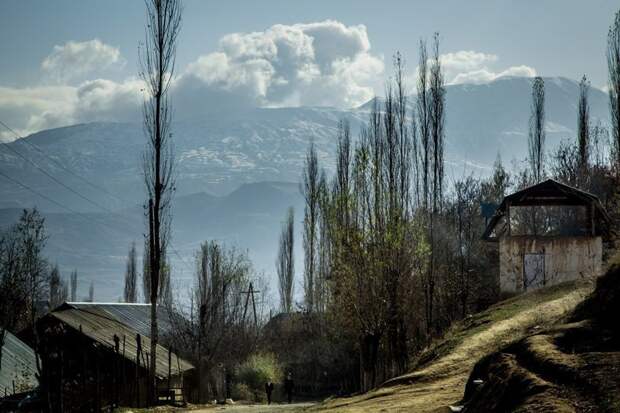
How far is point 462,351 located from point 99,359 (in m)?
19.0

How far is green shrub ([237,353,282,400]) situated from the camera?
171ft

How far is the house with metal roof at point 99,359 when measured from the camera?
2545 cm

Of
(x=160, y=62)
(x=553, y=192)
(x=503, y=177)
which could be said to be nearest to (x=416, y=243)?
(x=553, y=192)

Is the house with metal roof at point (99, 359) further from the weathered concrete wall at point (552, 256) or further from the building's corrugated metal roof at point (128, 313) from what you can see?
the weathered concrete wall at point (552, 256)

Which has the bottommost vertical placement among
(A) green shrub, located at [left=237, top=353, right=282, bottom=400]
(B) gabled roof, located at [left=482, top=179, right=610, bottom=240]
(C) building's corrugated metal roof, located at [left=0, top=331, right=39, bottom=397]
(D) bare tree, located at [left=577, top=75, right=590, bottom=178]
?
(A) green shrub, located at [left=237, top=353, right=282, bottom=400]

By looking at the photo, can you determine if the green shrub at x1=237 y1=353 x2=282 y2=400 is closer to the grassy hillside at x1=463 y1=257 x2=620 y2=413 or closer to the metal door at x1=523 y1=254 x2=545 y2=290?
the metal door at x1=523 y1=254 x2=545 y2=290

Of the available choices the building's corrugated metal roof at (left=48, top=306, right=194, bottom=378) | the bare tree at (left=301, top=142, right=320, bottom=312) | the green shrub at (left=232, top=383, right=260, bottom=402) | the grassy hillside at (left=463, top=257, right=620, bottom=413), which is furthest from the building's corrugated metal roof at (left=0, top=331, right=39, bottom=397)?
the bare tree at (left=301, top=142, right=320, bottom=312)

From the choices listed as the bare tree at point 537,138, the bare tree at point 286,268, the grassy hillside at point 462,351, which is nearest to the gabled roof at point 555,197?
the grassy hillside at point 462,351

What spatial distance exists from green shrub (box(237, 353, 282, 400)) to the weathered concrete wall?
2087 cm

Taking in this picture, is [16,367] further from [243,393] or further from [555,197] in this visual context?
[555,197]

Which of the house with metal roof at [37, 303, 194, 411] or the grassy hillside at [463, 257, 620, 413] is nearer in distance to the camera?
the grassy hillside at [463, 257, 620, 413]

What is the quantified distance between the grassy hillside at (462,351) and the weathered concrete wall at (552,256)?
488 cm

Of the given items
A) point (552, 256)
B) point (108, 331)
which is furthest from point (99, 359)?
point (552, 256)

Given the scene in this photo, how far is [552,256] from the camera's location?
3581cm
